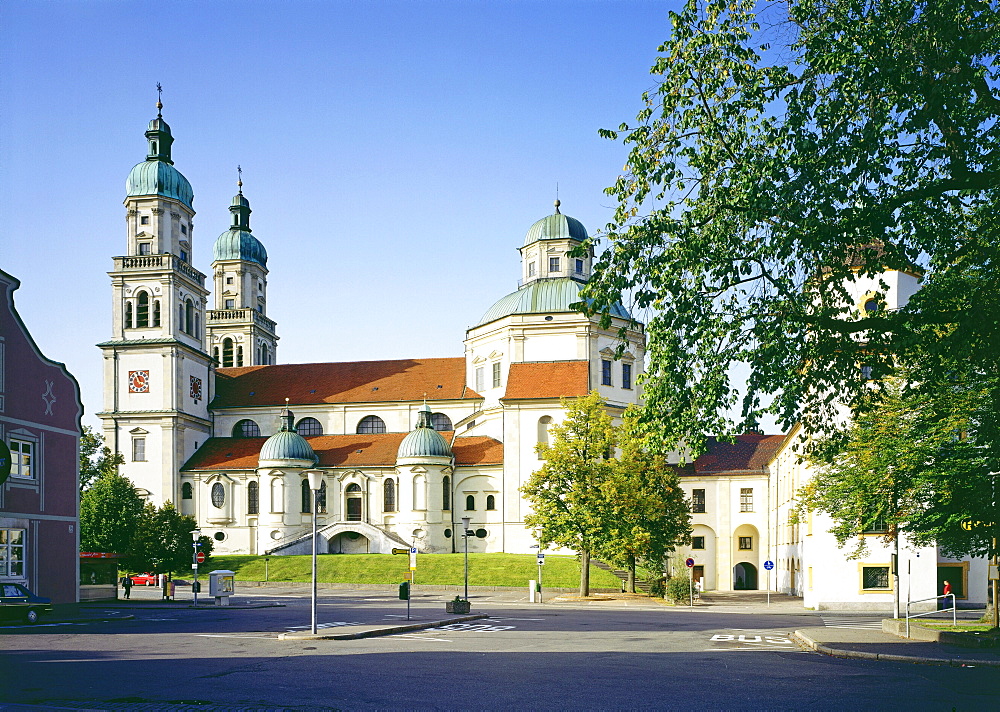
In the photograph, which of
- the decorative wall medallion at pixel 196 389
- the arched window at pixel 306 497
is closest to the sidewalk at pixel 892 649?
the arched window at pixel 306 497

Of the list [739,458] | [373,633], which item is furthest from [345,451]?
[373,633]

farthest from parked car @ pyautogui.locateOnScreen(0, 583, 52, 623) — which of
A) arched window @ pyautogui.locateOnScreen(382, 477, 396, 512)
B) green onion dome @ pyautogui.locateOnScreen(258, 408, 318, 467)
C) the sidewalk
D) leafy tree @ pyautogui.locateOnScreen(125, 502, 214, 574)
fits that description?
arched window @ pyautogui.locateOnScreen(382, 477, 396, 512)

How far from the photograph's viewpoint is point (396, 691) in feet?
52.1

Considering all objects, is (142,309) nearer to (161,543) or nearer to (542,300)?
(161,543)

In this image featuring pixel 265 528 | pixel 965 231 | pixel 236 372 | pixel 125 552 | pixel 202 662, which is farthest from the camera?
pixel 236 372

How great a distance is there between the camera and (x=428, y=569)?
6550 cm

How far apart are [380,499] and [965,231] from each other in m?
65.8

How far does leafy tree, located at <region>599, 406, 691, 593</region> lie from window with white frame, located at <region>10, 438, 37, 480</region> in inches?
1073

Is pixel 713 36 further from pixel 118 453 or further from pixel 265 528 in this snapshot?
pixel 118 453

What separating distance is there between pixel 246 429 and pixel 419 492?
19.9 metres

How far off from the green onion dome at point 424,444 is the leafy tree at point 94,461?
2160 centimetres

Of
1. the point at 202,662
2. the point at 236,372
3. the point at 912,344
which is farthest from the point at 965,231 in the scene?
the point at 236,372

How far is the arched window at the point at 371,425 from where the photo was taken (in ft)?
284

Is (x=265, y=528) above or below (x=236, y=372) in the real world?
below
